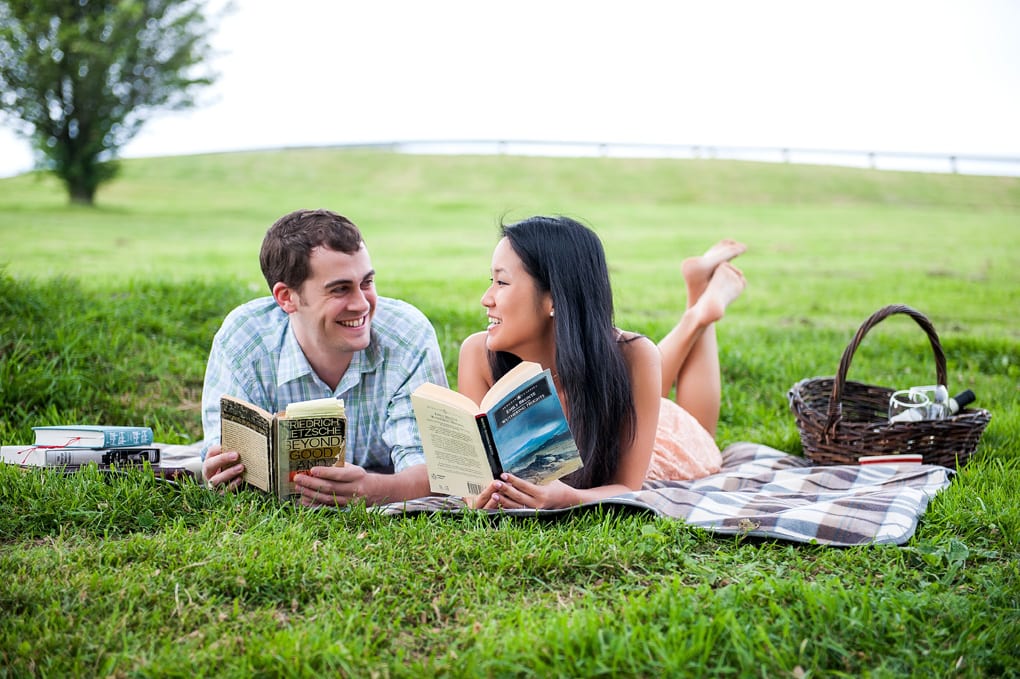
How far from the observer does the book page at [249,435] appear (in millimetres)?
3389

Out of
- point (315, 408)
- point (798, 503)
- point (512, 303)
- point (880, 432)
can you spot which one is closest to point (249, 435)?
point (315, 408)

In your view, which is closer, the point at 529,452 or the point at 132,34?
the point at 529,452

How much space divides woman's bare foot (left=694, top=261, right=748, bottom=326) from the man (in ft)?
6.02

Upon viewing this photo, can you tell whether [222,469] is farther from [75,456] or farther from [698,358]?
[698,358]

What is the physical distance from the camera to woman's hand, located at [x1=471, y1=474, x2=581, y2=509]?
344 centimetres

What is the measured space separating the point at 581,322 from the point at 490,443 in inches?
32.0

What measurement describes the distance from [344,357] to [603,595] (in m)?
1.75

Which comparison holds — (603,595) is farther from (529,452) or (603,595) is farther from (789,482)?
(789,482)

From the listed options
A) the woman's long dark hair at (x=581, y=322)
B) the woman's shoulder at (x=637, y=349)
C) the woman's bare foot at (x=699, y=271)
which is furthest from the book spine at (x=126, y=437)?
the woman's bare foot at (x=699, y=271)

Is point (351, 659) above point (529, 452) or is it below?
below

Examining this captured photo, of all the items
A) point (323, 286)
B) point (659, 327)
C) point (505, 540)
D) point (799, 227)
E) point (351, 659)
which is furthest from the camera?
point (799, 227)

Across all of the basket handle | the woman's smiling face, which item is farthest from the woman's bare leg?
the woman's smiling face

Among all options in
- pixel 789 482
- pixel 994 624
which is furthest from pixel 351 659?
pixel 789 482

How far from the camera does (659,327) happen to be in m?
7.88
